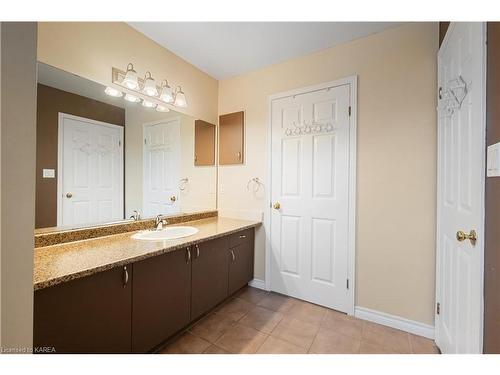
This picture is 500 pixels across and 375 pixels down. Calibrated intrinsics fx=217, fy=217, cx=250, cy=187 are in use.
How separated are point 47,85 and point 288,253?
2.29 m

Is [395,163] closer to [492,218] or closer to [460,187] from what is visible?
[460,187]

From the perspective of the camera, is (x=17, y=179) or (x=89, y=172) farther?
(x=89, y=172)

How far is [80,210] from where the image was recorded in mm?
1525

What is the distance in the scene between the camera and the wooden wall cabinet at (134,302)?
97 cm

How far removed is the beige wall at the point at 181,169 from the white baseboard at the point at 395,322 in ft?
5.93

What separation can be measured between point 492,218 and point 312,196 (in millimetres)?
1282

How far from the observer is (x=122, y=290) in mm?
1185

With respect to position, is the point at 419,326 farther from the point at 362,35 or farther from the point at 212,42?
the point at 212,42

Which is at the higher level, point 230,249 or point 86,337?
point 230,249

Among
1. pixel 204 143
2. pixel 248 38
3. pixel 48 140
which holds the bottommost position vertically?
pixel 48 140

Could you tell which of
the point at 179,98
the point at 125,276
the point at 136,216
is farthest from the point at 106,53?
→ the point at 125,276

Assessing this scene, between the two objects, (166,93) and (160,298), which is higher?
(166,93)
